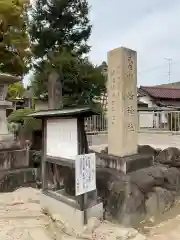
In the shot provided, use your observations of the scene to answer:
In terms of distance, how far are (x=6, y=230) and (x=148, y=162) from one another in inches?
133

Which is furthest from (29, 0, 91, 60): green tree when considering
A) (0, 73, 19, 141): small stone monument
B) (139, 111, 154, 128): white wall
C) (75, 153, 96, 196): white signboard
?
(75, 153, 96, 196): white signboard

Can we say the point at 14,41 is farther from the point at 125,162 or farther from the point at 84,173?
the point at 84,173

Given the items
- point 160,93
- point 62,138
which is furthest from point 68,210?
point 160,93

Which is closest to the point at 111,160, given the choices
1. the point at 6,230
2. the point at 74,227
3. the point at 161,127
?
the point at 74,227

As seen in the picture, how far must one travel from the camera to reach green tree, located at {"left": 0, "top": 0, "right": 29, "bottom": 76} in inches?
414

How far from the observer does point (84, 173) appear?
4035mm

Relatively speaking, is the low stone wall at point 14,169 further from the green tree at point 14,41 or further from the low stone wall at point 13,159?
the green tree at point 14,41

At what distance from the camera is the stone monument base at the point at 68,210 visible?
4.07m

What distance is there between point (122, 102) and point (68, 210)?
8.01ft

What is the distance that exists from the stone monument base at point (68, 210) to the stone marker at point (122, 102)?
56.4 inches

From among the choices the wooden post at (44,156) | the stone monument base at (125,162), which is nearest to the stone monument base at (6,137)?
the wooden post at (44,156)

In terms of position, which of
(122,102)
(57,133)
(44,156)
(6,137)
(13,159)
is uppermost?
(122,102)

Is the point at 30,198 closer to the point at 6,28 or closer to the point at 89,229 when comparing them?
the point at 89,229

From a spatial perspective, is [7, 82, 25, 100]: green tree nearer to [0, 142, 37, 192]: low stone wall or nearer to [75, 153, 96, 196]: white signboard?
[0, 142, 37, 192]: low stone wall
